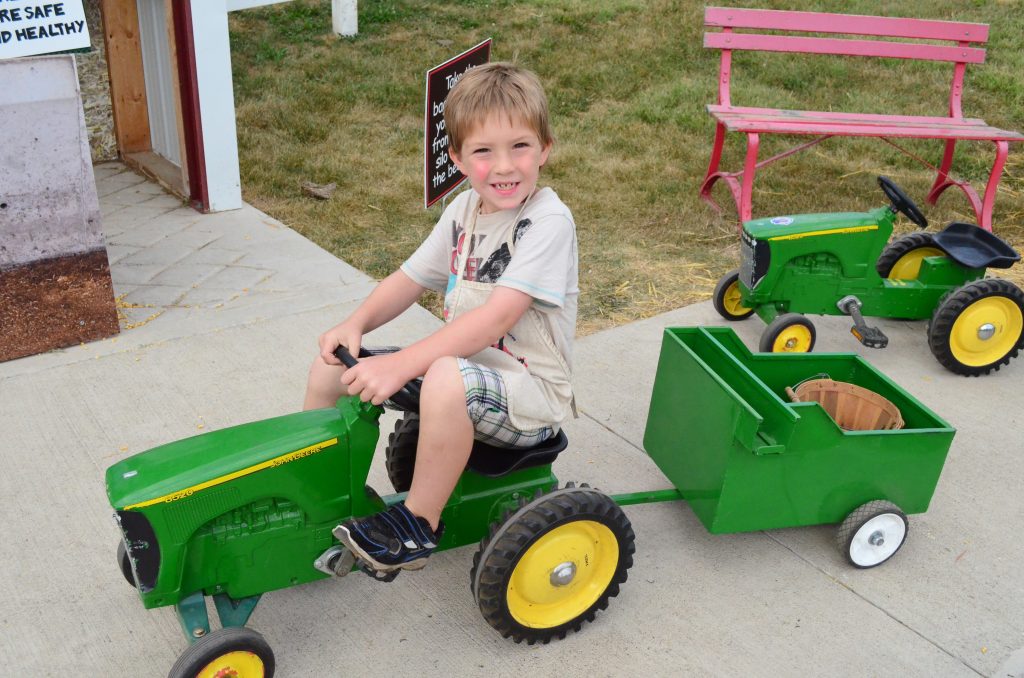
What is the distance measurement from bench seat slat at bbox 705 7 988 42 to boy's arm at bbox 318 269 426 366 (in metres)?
3.63

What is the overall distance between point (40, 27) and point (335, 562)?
2367 mm

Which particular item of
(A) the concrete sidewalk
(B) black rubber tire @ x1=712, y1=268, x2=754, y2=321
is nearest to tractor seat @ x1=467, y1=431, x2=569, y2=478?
(A) the concrete sidewalk

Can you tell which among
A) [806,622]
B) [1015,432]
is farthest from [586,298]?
[806,622]

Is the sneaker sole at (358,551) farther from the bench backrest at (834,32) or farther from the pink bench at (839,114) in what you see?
the bench backrest at (834,32)

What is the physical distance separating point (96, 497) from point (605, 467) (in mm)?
1641

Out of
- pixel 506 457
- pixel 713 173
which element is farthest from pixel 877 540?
pixel 713 173

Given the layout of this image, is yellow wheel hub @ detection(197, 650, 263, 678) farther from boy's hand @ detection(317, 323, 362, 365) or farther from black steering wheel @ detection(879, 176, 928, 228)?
black steering wheel @ detection(879, 176, 928, 228)

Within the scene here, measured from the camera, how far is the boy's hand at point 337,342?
234 centimetres

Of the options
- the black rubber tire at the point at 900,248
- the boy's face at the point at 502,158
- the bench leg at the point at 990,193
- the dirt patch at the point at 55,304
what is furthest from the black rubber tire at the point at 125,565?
the bench leg at the point at 990,193

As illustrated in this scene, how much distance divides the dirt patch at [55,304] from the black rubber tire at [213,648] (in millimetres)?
2170

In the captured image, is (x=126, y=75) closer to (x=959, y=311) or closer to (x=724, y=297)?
(x=724, y=297)

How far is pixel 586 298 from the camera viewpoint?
457cm

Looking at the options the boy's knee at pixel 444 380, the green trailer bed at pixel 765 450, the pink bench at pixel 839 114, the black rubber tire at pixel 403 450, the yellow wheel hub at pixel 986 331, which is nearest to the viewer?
the boy's knee at pixel 444 380

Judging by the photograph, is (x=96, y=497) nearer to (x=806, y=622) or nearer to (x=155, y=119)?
Answer: (x=806, y=622)
